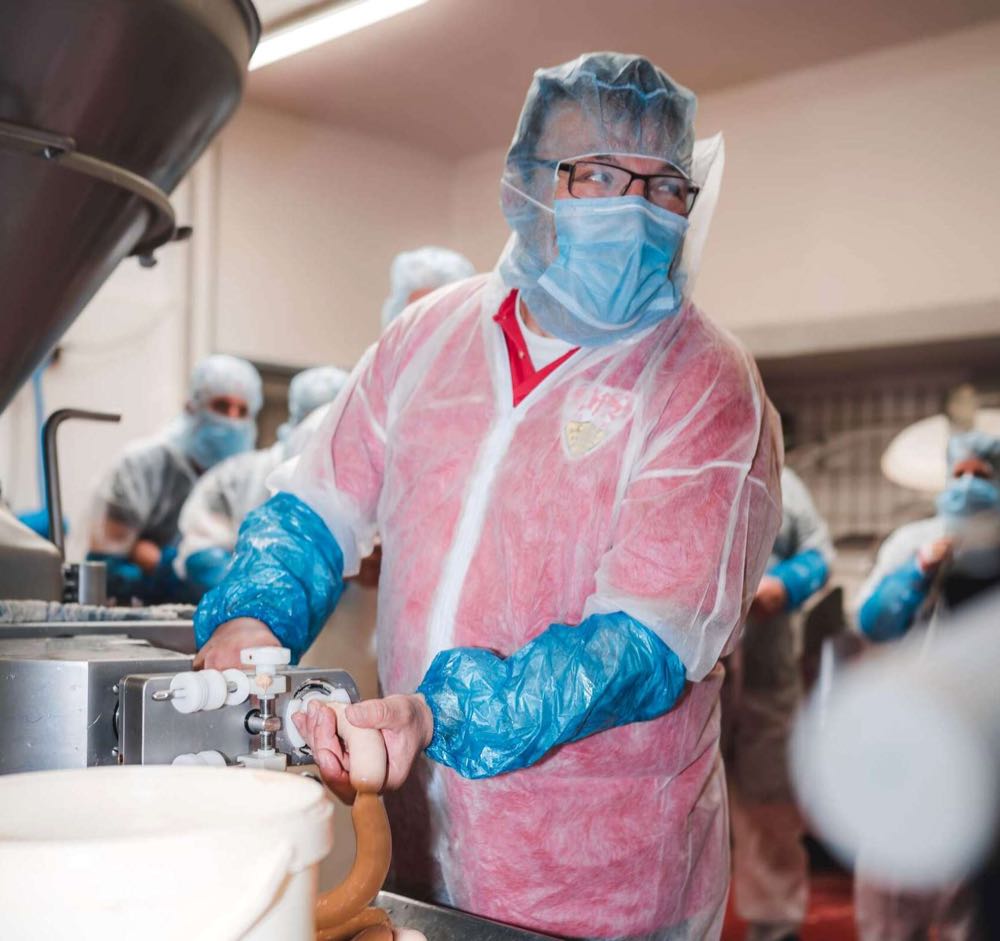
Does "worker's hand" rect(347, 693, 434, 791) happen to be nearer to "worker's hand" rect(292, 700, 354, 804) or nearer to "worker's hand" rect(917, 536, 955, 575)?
"worker's hand" rect(292, 700, 354, 804)

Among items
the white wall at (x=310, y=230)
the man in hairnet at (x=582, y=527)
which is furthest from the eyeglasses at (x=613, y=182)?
the white wall at (x=310, y=230)

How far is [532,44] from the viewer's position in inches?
138

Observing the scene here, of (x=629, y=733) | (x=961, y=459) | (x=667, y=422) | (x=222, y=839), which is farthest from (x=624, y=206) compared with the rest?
(x=961, y=459)

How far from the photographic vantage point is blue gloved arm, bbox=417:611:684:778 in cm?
92

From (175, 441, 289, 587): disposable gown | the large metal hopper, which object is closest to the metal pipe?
the large metal hopper

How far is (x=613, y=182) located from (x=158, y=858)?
89cm

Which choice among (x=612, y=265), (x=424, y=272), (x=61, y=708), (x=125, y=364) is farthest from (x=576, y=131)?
(x=125, y=364)

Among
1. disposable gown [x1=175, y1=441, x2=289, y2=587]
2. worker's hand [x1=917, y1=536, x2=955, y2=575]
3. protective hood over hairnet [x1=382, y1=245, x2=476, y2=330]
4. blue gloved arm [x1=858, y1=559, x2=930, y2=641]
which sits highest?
protective hood over hairnet [x1=382, y1=245, x2=476, y2=330]

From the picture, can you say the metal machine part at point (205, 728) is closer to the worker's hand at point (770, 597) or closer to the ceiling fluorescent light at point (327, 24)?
the ceiling fluorescent light at point (327, 24)

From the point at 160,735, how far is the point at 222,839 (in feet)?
1.15

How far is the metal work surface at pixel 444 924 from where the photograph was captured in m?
0.87

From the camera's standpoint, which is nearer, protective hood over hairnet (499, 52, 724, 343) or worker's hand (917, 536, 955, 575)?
protective hood over hairnet (499, 52, 724, 343)

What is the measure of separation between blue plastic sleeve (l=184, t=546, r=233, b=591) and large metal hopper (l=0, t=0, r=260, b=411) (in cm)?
159

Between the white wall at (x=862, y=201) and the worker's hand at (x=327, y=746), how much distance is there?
289 cm
